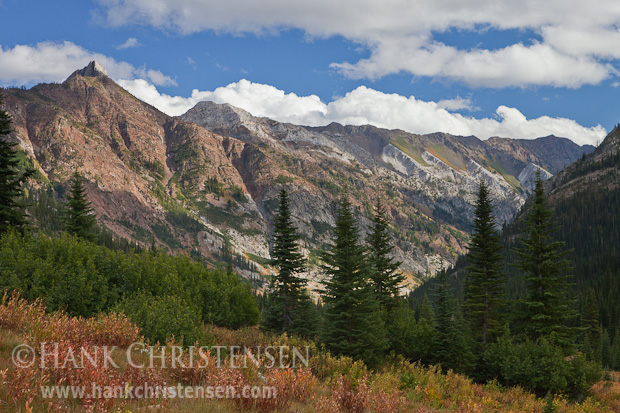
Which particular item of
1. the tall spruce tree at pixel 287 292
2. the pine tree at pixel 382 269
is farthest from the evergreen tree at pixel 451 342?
the tall spruce tree at pixel 287 292

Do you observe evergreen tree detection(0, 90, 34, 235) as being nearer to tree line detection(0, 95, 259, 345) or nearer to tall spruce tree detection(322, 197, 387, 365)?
tree line detection(0, 95, 259, 345)

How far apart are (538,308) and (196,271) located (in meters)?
30.5

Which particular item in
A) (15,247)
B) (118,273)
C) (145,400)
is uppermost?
A: (15,247)

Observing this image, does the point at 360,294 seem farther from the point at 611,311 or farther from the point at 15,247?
the point at 611,311

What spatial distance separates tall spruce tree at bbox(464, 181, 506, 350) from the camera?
1325 inches

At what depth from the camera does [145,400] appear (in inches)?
253

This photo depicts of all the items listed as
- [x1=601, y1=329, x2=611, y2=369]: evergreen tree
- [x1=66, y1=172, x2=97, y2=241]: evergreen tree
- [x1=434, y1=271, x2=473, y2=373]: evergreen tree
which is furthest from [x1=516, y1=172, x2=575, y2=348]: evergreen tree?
[x1=601, y1=329, x2=611, y2=369]: evergreen tree

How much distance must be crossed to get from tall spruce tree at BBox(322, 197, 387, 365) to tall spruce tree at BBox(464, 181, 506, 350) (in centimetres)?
1098

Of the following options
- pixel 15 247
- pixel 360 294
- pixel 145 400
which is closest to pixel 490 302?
pixel 360 294

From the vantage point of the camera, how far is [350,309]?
28.4m

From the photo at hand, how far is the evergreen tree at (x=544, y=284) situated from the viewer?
2939 cm

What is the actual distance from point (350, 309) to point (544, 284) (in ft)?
54.1

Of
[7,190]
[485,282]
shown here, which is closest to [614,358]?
[485,282]

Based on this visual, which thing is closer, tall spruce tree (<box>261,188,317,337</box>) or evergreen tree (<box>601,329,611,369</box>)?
tall spruce tree (<box>261,188,317,337</box>)
